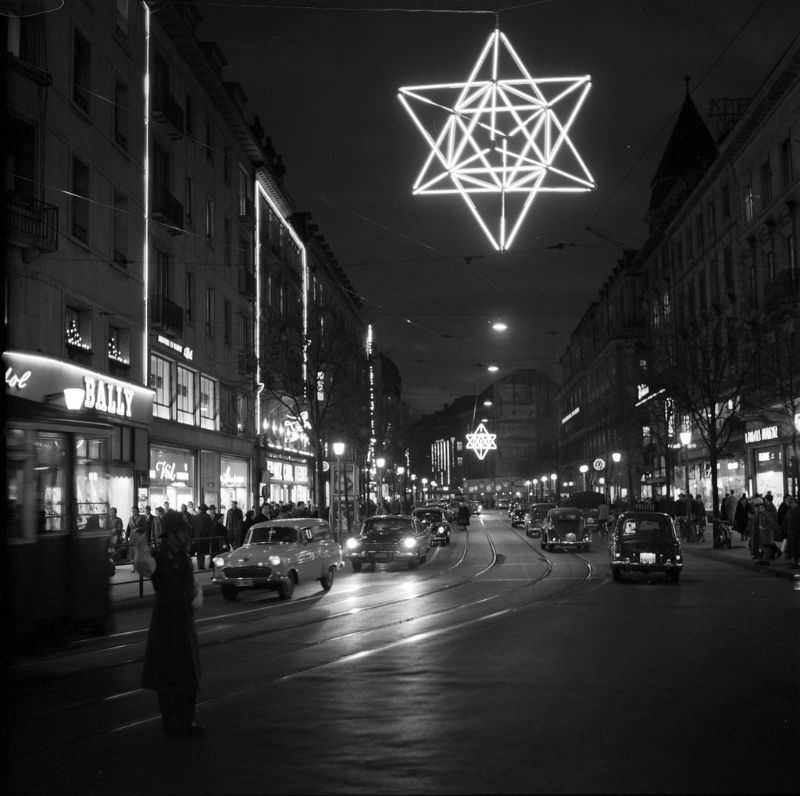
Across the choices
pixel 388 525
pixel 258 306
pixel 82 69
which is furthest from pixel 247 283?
pixel 82 69

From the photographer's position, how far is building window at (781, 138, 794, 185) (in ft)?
150

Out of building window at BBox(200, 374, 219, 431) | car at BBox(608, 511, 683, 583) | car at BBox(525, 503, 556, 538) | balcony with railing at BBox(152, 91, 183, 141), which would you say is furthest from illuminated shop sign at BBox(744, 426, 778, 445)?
balcony with railing at BBox(152, 91, 183, 141)

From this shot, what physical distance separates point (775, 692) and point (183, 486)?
31.7m

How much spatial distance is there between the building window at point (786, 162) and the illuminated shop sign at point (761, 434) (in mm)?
10627

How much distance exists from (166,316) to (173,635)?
28.2 meters

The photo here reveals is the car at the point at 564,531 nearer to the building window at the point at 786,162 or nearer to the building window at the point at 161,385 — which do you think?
the building window at the point at 161,385

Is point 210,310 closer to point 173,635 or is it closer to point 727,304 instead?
point 727,304

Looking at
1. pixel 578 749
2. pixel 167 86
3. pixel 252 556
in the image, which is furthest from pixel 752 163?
pixel 578 749

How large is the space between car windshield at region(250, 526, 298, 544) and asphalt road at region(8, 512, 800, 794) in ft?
14.0

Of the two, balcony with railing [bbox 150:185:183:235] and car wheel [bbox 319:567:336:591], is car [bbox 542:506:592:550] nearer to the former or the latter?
balcony with railing [bbox 150:185:183:235]

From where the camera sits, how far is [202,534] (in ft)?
105

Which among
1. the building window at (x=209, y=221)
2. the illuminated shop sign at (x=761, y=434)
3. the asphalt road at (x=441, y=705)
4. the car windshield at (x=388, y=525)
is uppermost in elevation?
the building window at (x=209, y=221)

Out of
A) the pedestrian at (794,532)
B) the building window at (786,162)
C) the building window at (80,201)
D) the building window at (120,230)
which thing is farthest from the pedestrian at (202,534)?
the building window at (786,162)

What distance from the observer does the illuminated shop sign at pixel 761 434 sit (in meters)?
49.2
